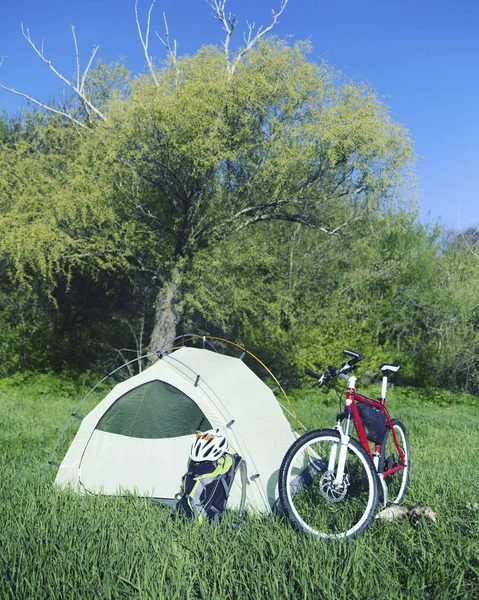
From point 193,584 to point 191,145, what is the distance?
10.4m

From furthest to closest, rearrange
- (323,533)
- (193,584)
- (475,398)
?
(475,398) → (323,533) → (193,584)

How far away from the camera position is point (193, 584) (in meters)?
3.66

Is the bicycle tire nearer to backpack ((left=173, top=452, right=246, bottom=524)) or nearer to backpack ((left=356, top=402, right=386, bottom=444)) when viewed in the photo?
backpack ((left=356, top=402, right=386, bottom=444))

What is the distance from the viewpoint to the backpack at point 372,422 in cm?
501

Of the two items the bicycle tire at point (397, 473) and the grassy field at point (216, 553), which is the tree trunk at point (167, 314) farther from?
the bicycle tire at point (397, 473)

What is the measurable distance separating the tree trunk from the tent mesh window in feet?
25.6

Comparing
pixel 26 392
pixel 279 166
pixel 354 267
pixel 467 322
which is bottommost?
pixel 26 392

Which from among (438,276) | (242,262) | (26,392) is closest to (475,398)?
(438,276)

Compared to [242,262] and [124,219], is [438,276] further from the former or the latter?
[124,219]

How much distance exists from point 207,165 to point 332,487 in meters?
9.75

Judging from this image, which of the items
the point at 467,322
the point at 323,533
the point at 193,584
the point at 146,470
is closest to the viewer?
the point at 193,584

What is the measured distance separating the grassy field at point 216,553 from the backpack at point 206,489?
188 millimetres

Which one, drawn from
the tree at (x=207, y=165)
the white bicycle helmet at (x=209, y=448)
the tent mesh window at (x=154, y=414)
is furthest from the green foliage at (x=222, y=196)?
the white bicycle helmet at (x=209, y=448)

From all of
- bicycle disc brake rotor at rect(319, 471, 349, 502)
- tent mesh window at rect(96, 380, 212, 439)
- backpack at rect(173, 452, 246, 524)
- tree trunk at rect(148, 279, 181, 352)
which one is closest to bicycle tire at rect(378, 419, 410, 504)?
bicycle disc brake rotor at rect(319, 471, 349, 502)
